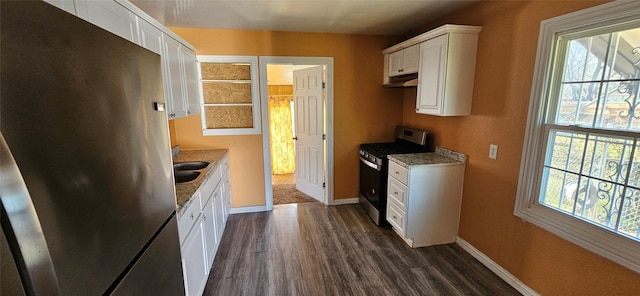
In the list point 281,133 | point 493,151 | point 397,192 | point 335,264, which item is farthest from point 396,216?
point 281,133

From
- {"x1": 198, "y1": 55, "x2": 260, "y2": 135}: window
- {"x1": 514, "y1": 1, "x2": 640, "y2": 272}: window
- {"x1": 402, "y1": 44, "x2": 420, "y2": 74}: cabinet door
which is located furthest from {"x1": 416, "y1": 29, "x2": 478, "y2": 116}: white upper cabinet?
{"x1": 198, "y1": 55, "x2": 260, "y2": 135}: window

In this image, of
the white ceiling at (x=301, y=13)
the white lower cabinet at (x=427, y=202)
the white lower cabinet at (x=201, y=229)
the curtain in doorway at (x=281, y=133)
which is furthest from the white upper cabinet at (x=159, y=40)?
the white lower cabinet at (x=427, y=202)

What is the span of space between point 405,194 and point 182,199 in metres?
2.00

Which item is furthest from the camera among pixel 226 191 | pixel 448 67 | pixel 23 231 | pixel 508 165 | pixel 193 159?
pixel 226 191

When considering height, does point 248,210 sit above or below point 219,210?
below

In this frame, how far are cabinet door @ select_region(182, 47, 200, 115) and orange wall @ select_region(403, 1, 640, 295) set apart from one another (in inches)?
110

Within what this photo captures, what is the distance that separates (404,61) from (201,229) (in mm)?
2711

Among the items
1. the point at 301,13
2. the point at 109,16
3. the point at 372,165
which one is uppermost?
the point at 301,13

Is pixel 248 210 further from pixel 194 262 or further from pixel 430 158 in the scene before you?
pixel 430 158

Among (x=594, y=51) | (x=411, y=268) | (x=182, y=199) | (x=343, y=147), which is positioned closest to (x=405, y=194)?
(x=411, y=268)

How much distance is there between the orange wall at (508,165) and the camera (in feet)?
5.60

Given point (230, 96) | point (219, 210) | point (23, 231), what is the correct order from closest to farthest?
1. point (23, 231)
2. point (219, 210)
3. point (230, 96)

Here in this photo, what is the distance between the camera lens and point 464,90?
2.48 meters

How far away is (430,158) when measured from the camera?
9.29 feet
